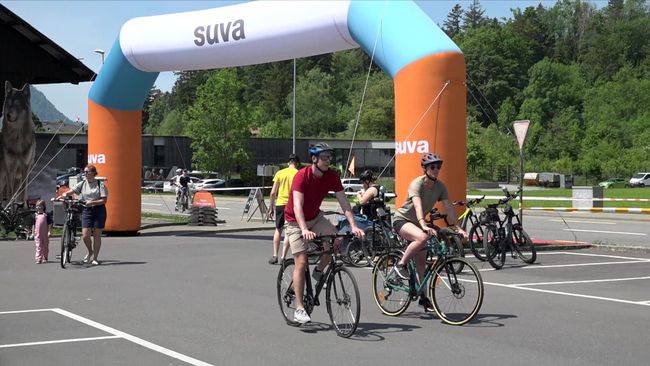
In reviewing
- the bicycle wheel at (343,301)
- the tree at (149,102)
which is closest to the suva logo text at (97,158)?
the bicycle wheel at (343,301)

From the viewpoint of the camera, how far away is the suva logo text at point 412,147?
49.4 feet

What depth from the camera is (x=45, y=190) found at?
24.4m

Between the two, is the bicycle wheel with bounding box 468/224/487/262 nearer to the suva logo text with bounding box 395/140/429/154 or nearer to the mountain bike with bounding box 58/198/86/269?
the suva logo text with bounding box 395/140/429/154

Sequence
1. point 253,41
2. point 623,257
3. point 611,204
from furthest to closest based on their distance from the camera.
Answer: point 611,204, point 253,41, point 623,257

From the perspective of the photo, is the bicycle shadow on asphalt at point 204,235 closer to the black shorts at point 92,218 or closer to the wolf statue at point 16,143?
the wolf statue at point 16,143

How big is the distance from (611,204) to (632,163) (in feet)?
139

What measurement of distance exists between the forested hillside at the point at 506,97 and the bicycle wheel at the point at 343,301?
55778 millimetres

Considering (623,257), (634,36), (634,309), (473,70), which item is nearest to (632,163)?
(473,70)

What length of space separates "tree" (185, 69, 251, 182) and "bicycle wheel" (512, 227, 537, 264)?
50.2 m

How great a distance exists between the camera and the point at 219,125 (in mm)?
65000

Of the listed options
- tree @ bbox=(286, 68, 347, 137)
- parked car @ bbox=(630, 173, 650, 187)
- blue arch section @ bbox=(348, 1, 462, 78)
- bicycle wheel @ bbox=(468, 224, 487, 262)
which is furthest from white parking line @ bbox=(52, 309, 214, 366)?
tree @ bbox=(286, 68, 347, 137)

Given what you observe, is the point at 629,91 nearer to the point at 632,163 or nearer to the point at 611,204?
the point at 632,163

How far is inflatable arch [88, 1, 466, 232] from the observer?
15094mm

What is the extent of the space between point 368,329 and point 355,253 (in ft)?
21.2
